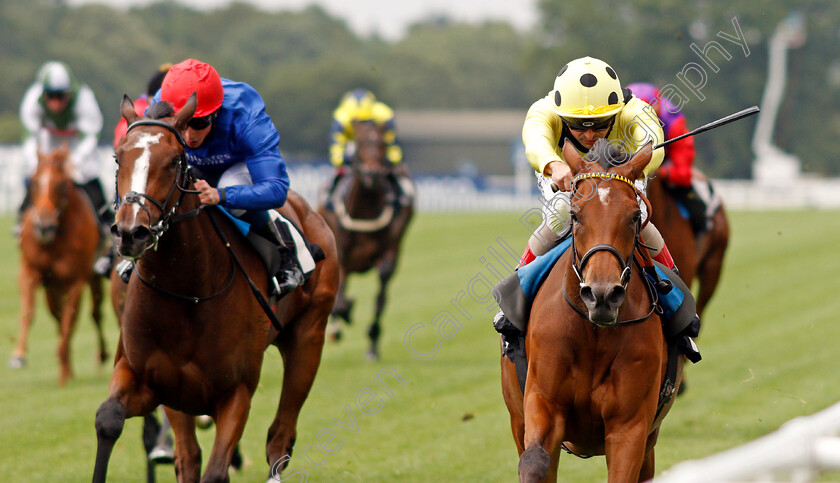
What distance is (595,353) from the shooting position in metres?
4.75

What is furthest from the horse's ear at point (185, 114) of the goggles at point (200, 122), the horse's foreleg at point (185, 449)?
the horse's foreleg at point (185, 449)

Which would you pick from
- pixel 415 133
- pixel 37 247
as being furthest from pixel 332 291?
pixel 415 133

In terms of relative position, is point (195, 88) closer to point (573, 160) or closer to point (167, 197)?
point (167, 197)

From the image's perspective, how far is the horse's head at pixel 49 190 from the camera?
10.7 m

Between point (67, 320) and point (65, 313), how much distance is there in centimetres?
11

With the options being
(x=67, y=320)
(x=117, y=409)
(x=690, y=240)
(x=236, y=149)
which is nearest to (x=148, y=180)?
(x=117, y=409)

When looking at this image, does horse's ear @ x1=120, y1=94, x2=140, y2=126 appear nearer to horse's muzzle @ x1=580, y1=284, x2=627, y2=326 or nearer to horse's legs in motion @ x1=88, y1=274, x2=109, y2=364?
horse's muzzle @ x1=580, y1=284, x2=627, y2=326

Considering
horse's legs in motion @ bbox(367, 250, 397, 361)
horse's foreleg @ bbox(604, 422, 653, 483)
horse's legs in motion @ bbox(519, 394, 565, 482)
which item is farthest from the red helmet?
horse's legs in motion @ bbox(367, 250, 397, 361)

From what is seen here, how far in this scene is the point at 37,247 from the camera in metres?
11.0

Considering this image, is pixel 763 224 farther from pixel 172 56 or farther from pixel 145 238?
pixel 172 56

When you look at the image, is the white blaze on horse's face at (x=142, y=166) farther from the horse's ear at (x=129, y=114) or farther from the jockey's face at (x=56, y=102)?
the jockey's face at (x=56, y=102)

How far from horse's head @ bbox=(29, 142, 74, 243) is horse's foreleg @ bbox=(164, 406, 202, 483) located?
5.70m

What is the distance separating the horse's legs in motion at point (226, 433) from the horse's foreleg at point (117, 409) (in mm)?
323

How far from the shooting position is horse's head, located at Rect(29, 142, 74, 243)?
35.1ft
